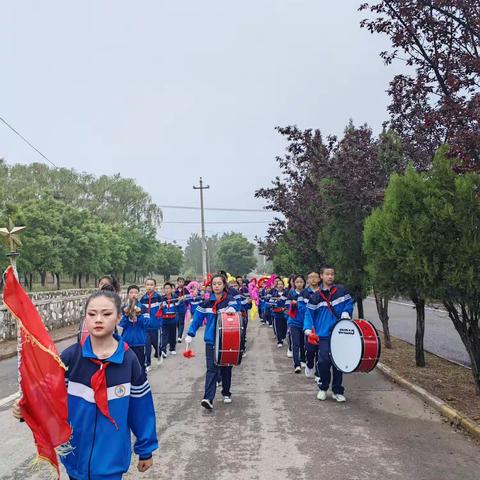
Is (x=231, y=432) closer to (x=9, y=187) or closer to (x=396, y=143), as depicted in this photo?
(x=396, y=143)

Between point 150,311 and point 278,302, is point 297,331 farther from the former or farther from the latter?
point 278,302

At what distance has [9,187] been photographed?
55125 mm

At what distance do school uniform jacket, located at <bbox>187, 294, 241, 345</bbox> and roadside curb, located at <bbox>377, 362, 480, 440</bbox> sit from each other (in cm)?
293

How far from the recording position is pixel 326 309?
25.0ft

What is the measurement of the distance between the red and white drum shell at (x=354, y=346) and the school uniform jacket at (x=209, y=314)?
1.53 m

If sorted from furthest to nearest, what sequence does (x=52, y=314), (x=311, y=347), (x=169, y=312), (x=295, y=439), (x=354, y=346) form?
(x=52, y=314), (x=169, y=312), (x=311, y=347), (x=354, y=346), (x=295, y=439)

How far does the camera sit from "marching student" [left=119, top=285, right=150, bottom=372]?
28.5 ft

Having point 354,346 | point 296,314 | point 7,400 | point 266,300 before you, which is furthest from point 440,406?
point 266,300

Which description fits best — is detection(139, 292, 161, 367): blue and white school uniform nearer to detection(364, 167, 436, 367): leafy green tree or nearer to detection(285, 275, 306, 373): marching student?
detection(285, 275, 306, 373): marching student

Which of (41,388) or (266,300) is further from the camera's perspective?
(266,300)

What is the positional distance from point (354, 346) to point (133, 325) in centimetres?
385

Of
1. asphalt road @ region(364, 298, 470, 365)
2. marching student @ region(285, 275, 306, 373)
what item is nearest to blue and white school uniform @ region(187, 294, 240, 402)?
marching student @ region(285, 275, 306, 373)

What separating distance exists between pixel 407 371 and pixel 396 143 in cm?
507

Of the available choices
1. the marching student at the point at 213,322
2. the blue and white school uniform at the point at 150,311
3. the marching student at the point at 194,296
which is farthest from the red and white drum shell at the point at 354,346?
the marching student at the point at 194,296
